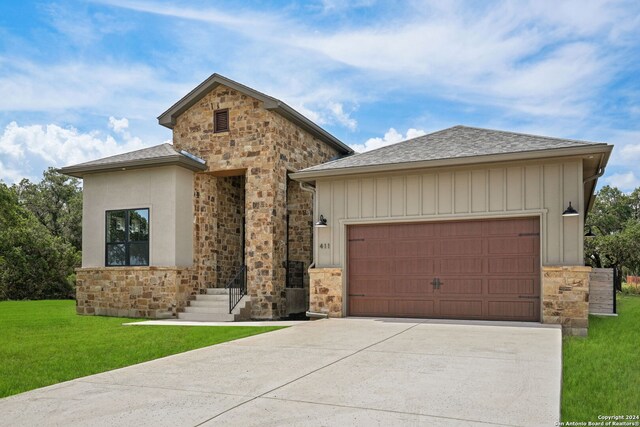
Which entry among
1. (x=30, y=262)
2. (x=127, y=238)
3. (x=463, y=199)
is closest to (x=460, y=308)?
(x=463, y=199)

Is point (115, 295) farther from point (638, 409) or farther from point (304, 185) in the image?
point (638, 409)

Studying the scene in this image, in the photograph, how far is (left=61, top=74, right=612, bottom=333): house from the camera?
35.0 feet

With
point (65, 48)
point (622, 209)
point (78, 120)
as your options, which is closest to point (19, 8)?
point (65, 48)

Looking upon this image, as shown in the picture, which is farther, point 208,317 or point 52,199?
point 52,199

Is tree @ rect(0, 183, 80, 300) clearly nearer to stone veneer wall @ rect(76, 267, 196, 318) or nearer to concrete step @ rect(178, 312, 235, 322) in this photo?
stone veneer wall @ rect(76, 267, 196, 318)

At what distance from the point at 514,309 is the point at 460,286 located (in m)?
1.15

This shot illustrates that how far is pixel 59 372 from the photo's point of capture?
21.1 ft

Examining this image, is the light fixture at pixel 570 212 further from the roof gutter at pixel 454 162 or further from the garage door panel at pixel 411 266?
the garage door panel at pixel 411 266

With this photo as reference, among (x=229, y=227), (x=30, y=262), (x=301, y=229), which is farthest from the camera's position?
(x=30, y=262)

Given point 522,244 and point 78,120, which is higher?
point 78,120

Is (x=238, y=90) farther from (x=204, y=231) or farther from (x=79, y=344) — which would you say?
(x=79, y=344)

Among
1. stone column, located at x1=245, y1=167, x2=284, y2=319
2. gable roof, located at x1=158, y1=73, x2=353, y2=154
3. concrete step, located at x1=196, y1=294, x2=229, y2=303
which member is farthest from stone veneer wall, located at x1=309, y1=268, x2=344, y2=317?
gable roof, located at x1=158, y1=73, x2=353, y2=154

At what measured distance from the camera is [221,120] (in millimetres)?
14984

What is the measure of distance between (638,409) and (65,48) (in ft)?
54.6
